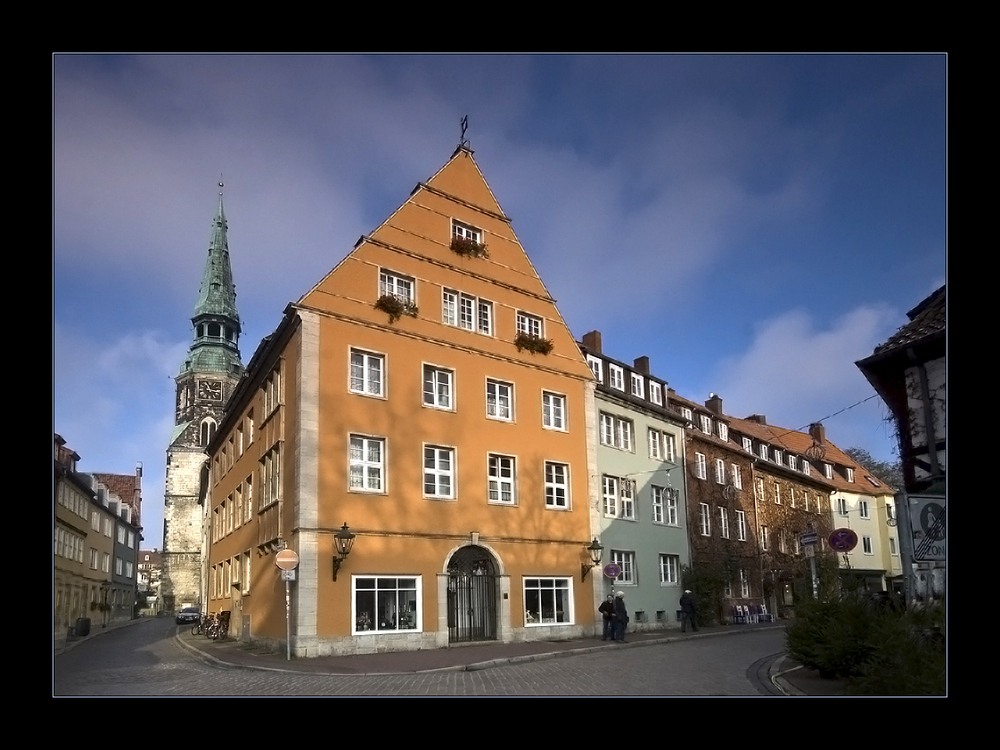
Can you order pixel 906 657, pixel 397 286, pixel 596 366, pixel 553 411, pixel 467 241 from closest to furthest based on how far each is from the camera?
1. pixel 906 657
2. pixel 397 286
3. pixel 467 241
4. pixel 553 411
5. pixel 596 366

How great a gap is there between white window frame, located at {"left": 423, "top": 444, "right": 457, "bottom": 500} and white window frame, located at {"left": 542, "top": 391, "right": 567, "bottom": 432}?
9.58 ft

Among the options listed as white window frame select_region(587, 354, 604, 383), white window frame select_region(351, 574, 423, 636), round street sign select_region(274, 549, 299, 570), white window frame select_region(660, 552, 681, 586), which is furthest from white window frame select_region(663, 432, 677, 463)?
round street sign select_region(274, 549, 299, 570)

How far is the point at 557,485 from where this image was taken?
1953 cm

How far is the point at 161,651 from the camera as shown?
55.0 feet

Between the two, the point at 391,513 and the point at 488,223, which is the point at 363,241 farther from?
the point at 391,513

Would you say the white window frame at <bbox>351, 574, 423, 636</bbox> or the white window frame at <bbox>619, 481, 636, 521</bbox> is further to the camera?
the white window frame at <bbox>619, 481, 636, 521</bbox>

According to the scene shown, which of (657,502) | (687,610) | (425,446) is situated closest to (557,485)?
(425,446)

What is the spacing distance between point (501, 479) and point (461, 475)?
43.7 inches

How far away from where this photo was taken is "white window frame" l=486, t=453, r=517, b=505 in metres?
18.2

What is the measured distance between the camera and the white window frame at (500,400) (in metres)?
18.6

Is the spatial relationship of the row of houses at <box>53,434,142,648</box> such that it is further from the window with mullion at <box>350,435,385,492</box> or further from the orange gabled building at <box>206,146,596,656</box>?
the window with mullion at <box>350,435,385,492</box>

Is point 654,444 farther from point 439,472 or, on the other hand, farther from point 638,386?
point 439,472
